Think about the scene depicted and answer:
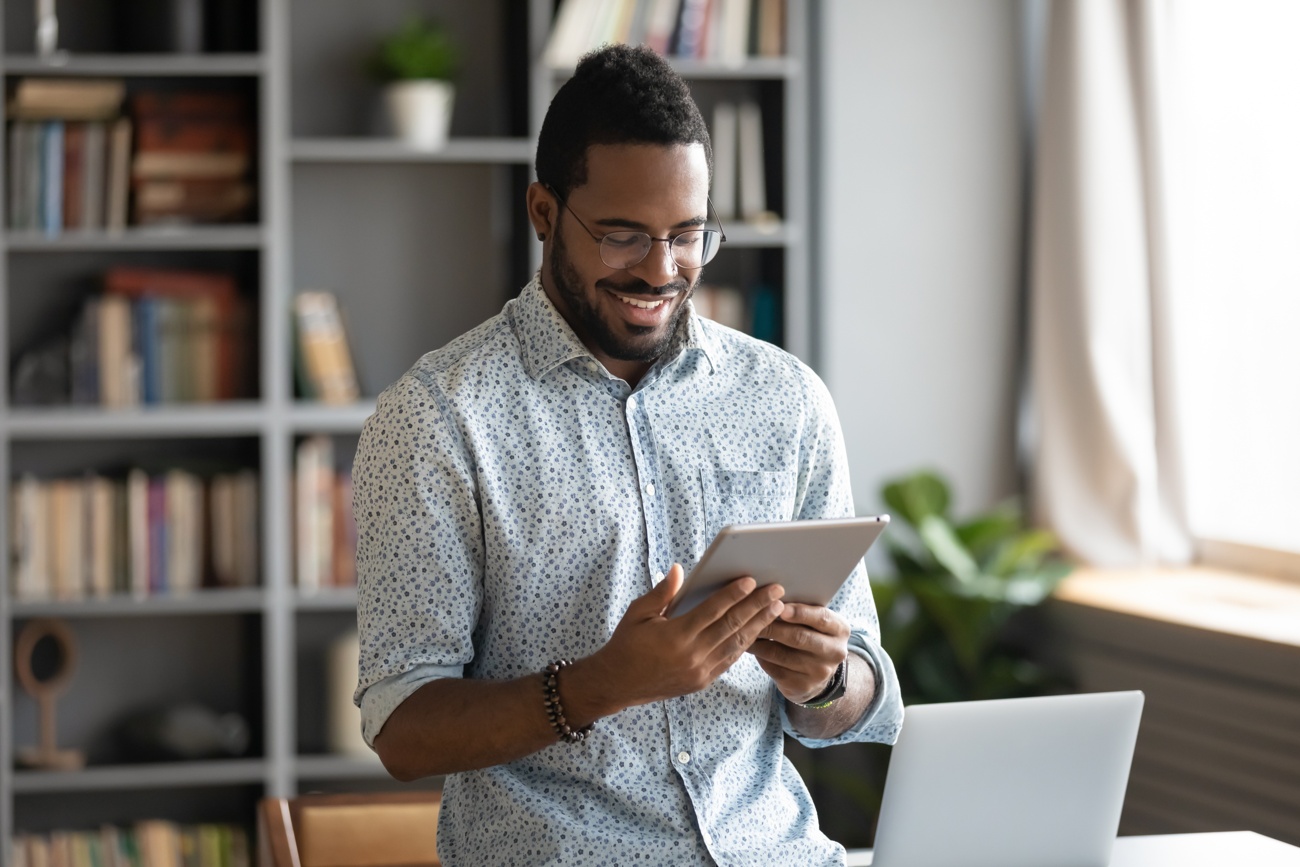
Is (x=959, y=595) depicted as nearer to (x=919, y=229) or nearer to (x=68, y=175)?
(x=919, y=229)

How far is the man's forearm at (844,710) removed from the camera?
1.57 metres

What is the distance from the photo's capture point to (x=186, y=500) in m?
3.40

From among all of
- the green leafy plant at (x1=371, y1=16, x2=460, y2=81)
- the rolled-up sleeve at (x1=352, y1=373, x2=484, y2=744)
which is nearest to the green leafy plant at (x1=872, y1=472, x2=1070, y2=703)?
the green leafy plant at (x1=371, y1=16, x2=460, y2=81)

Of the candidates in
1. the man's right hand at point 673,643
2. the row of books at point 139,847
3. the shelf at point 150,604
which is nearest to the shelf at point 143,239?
the shelf at point 150,604

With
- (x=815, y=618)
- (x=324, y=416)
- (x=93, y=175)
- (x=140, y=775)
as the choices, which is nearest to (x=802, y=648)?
(x=815, y=618)

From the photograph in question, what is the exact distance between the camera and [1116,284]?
3369mm

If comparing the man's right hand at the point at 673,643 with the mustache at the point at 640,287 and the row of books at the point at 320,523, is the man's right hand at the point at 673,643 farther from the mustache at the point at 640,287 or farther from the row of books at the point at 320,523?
the row of books at the point at 320,523

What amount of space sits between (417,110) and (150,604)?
1.27 metres

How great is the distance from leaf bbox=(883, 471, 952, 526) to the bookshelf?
1.48 ft

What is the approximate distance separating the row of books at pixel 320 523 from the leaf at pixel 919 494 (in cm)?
125

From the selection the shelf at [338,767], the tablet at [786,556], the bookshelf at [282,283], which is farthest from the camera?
the shelf at [338,767]

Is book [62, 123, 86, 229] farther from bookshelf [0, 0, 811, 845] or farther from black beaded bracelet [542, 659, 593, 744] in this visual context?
black beaded bracelet [542, 659, 593, 744]

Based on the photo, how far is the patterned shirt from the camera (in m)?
1.49

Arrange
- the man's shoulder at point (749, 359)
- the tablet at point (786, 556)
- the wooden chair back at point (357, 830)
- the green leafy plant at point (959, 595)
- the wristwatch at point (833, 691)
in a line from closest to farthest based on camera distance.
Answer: the tablet at point (786, 556)
the wristwatch at point (833, 691)
the man's shoulder at point (749, 359)
the wooden chair back at point (357, 830)
the green leafy plant at point (959, 595)
